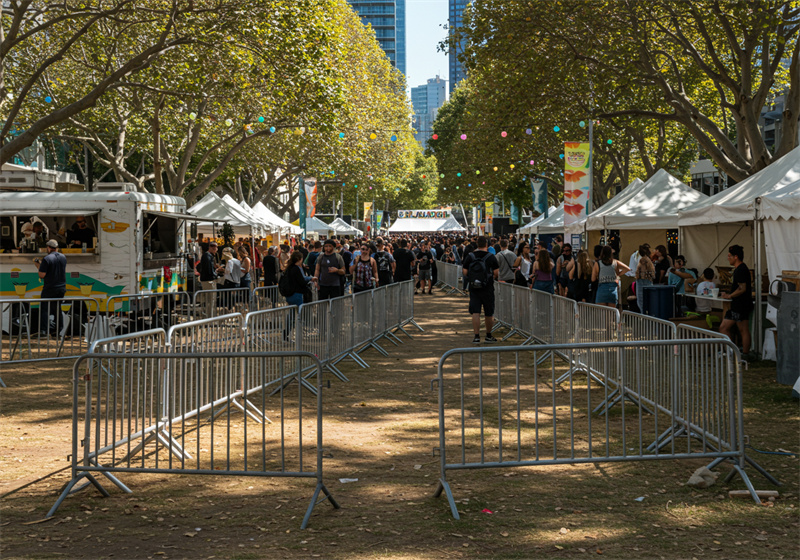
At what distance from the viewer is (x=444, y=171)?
6431 cm

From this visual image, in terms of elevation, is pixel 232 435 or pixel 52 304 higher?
pixel 52 304

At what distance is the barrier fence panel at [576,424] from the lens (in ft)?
20.3

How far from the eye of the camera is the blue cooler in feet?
51.5

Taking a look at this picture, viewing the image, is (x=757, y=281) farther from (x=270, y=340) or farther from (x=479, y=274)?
(x=270, y=340)

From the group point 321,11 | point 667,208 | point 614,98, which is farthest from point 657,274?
point 321,11

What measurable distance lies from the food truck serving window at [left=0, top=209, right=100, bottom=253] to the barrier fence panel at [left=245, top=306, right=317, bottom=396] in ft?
26.4

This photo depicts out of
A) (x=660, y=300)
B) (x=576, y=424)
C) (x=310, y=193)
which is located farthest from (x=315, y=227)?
(x=576, y=424)

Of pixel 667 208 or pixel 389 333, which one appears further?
→ pixel 667 208

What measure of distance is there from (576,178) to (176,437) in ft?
55.0

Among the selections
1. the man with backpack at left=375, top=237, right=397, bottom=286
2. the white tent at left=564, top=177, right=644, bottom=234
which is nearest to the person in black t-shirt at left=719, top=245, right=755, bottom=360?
the white tent at left=564, top=177, right=644, bottom=234

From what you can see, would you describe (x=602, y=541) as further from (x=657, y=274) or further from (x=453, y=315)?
(x=453, y=315)

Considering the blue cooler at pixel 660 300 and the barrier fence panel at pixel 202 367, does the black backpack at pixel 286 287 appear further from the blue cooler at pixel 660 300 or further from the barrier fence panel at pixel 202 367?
the blue cooler at pixel 660 300

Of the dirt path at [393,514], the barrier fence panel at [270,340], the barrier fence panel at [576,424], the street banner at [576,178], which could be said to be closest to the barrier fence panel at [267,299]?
the barrier fence panel at [270,340]

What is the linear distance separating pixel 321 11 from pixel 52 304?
942 cm
